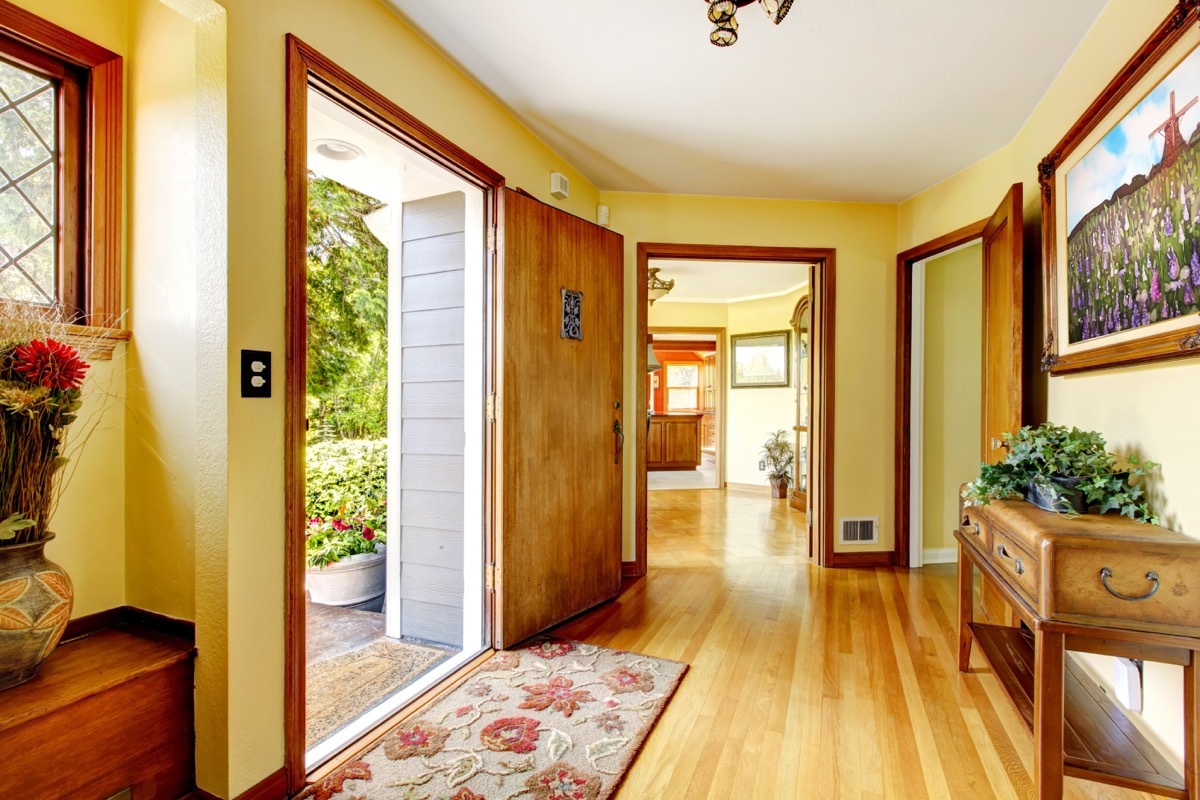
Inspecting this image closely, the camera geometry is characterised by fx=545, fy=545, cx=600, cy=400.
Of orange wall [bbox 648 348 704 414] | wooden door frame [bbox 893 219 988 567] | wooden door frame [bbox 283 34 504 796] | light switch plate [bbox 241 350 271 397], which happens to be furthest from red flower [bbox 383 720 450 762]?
orange wall [bbox 648 348 704 414]

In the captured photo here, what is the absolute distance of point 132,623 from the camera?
4.92ft

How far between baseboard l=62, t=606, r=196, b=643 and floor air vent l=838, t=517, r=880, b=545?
3.53 m

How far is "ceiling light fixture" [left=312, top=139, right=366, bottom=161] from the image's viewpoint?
2387 millimetres

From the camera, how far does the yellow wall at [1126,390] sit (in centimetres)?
142

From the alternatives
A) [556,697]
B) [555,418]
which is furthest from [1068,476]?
[555,418]

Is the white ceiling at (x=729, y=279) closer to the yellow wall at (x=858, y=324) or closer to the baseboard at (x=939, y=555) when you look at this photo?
the yellow wall at (x=858, y=324)

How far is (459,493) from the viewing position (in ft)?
8.54

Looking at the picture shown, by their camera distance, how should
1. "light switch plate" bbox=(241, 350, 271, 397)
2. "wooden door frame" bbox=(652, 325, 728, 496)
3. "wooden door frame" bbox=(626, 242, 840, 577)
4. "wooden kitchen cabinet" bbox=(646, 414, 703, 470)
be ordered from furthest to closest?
"wooden kitchen cabinet" bbox=(646, 414, 703, 470) < "wooden door frame" bbox=(652, 325, 728, 496) < "wooden door frame" bbox=(626, 242, 840, 577) < "light switch plate" bbox=(241, 350, 271, 397)

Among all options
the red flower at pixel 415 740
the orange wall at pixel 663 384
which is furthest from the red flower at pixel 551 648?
the orange wall at pixel 663 384

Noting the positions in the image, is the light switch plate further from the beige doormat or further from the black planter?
the black planter

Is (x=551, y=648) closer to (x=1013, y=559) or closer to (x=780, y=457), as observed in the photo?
(x=1013, y=559)

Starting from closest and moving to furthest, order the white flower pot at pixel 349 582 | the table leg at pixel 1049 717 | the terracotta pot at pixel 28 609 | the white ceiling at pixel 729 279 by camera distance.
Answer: the terracotta pot at pixel 28 609 < the table leg at pixel 1049 717 < the white flower pot at pixel 349 582 < the white ceiling at pixel 729 279

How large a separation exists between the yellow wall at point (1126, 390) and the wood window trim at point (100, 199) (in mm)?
2812

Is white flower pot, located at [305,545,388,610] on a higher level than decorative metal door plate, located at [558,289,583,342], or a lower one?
lower
